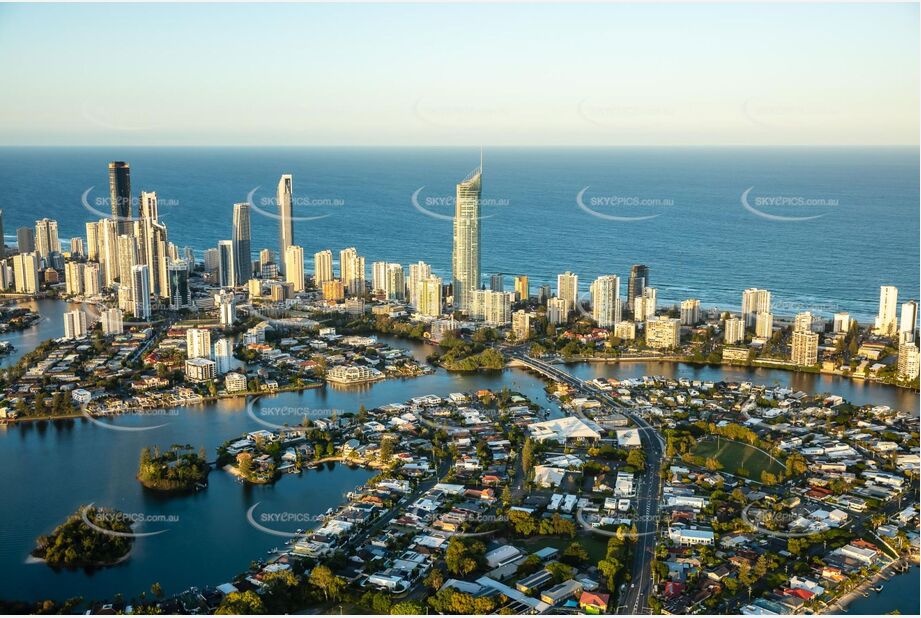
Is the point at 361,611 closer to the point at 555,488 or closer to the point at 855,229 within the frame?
the point at 555,488

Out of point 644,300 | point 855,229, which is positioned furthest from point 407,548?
point 855,229

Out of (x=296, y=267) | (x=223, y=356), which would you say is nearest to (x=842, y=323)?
(x=223, y=356)

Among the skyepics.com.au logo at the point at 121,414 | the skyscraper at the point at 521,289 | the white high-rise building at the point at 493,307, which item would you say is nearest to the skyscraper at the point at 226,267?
the white high-rise building at the point at 493,307

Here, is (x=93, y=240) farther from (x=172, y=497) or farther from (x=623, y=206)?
(x=623, y=206)

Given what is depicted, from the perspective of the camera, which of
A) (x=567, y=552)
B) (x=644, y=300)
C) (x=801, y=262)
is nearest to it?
(x=567, y=552)

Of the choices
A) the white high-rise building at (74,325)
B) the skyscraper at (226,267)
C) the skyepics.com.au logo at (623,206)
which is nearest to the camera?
the white high-rise building at (74,325)

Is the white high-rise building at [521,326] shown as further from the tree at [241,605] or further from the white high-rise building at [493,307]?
the tree at [241,605]
